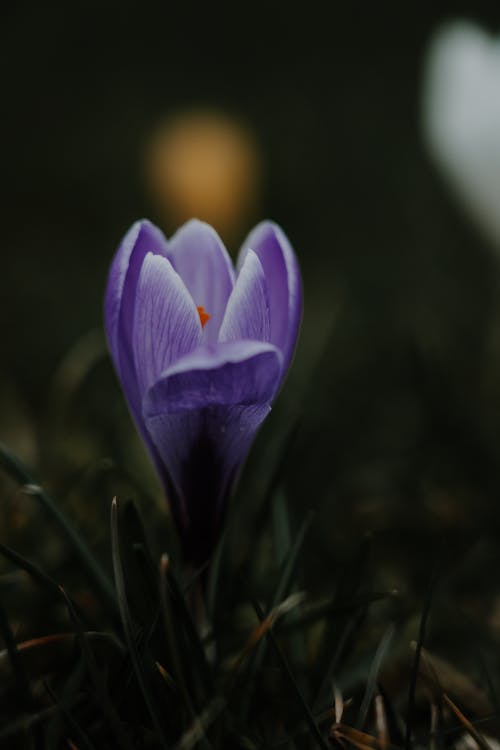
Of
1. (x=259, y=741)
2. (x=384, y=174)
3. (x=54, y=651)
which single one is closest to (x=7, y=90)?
(x=384, y=174)

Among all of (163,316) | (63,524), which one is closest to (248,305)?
(163,316)

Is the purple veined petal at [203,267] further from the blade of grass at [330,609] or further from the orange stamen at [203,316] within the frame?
the blade of grass at [330,609]

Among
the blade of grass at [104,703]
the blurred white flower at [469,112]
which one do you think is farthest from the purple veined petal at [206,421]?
the blurred white flower at [469,112]

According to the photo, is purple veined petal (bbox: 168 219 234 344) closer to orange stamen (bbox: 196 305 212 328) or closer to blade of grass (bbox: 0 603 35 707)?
orange stamen (bbox: 196 305 212 328)

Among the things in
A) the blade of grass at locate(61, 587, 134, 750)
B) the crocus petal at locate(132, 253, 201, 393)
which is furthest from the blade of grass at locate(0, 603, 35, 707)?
the crocus petal at locate(132, 253, 201, 393)

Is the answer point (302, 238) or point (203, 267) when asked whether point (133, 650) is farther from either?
point (302, 238)
